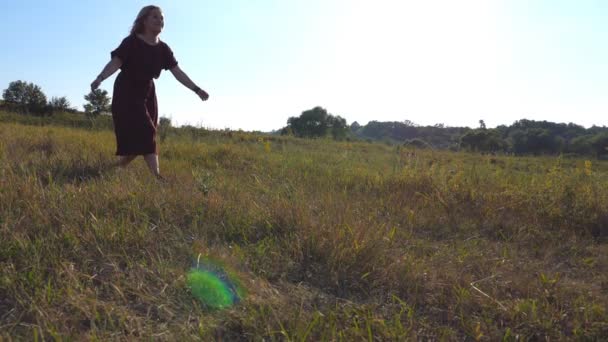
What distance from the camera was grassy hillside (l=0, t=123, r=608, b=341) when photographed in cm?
151

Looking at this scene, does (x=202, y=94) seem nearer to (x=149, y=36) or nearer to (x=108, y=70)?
(x=149, y=36)

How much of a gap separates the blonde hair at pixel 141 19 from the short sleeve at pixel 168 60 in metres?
0.29

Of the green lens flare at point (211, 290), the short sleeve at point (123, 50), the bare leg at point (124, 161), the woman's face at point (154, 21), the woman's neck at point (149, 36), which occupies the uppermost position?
the woman's face at point (154, 21)

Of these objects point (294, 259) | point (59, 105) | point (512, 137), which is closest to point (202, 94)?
point (294, 259)

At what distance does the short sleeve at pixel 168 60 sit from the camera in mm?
3766

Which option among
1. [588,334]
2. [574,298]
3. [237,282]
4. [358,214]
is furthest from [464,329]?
[358,214]

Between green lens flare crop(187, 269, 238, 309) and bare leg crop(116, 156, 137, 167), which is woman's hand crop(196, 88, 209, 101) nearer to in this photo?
bare leg crop(116, 156, 137, 167)

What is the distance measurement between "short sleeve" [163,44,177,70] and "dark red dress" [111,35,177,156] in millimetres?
106

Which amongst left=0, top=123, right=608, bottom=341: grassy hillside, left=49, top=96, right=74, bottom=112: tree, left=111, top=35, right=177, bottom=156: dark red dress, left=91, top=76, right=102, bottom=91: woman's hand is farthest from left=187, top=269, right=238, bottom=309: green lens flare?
left=49, top=96, right=74, bottom=112: tree

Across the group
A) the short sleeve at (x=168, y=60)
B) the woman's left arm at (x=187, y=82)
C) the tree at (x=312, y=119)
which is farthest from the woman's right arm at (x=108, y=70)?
the tree at (x=312, y=119)

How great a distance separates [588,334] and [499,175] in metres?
3.09

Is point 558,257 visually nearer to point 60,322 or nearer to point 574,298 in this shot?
point 574,298

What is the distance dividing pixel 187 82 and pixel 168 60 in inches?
11.2

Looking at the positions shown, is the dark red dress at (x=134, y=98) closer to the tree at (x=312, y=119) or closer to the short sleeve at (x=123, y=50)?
the short sleeve at (x=123, y=50)
